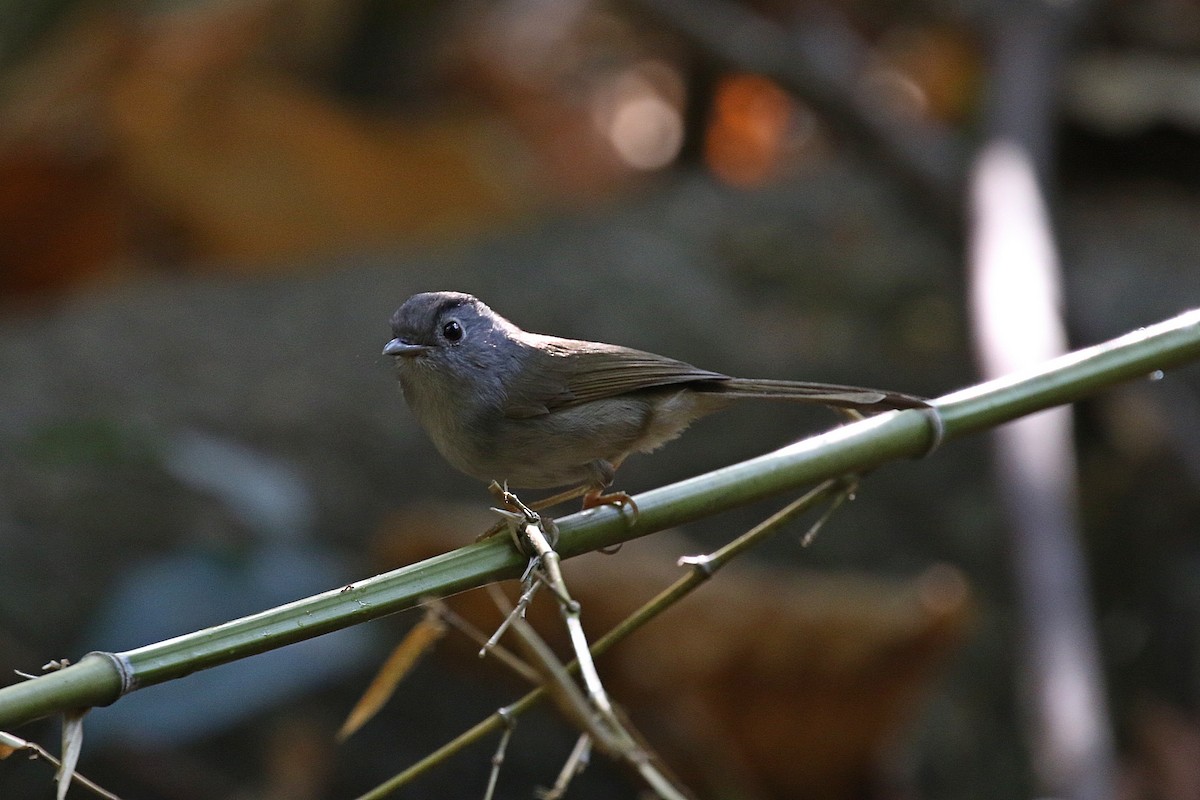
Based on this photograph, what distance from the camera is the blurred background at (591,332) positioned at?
3.51m

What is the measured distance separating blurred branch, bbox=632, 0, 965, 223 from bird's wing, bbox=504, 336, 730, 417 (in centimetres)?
336

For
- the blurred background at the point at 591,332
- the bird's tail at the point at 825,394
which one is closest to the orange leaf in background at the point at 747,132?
the blurred background at the point at 591,332

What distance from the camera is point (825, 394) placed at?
2.13 meters

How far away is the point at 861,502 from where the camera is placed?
517 centimetres

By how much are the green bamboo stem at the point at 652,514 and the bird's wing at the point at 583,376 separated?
0.64 metres

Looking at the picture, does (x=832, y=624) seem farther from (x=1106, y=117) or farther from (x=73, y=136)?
(x=73, y=136)

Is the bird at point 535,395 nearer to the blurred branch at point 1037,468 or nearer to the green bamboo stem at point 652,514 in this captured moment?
the green bamboo stem at point 652,514

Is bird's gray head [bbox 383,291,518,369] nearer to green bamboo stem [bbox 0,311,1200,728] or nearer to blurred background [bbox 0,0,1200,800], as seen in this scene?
green bamboo stem [bbox 0,311,1200,728]

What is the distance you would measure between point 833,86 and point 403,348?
437 cm

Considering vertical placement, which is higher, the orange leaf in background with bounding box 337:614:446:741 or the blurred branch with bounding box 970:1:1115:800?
the blurred branch with bounding box 970:1:1115:800

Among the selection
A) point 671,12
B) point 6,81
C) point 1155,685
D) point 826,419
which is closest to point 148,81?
point 6,81

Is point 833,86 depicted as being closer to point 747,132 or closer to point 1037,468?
point 747,132

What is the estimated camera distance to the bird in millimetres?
2447

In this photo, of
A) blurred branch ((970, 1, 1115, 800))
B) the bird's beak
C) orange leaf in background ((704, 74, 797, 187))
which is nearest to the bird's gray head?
Result: the bird's beak
